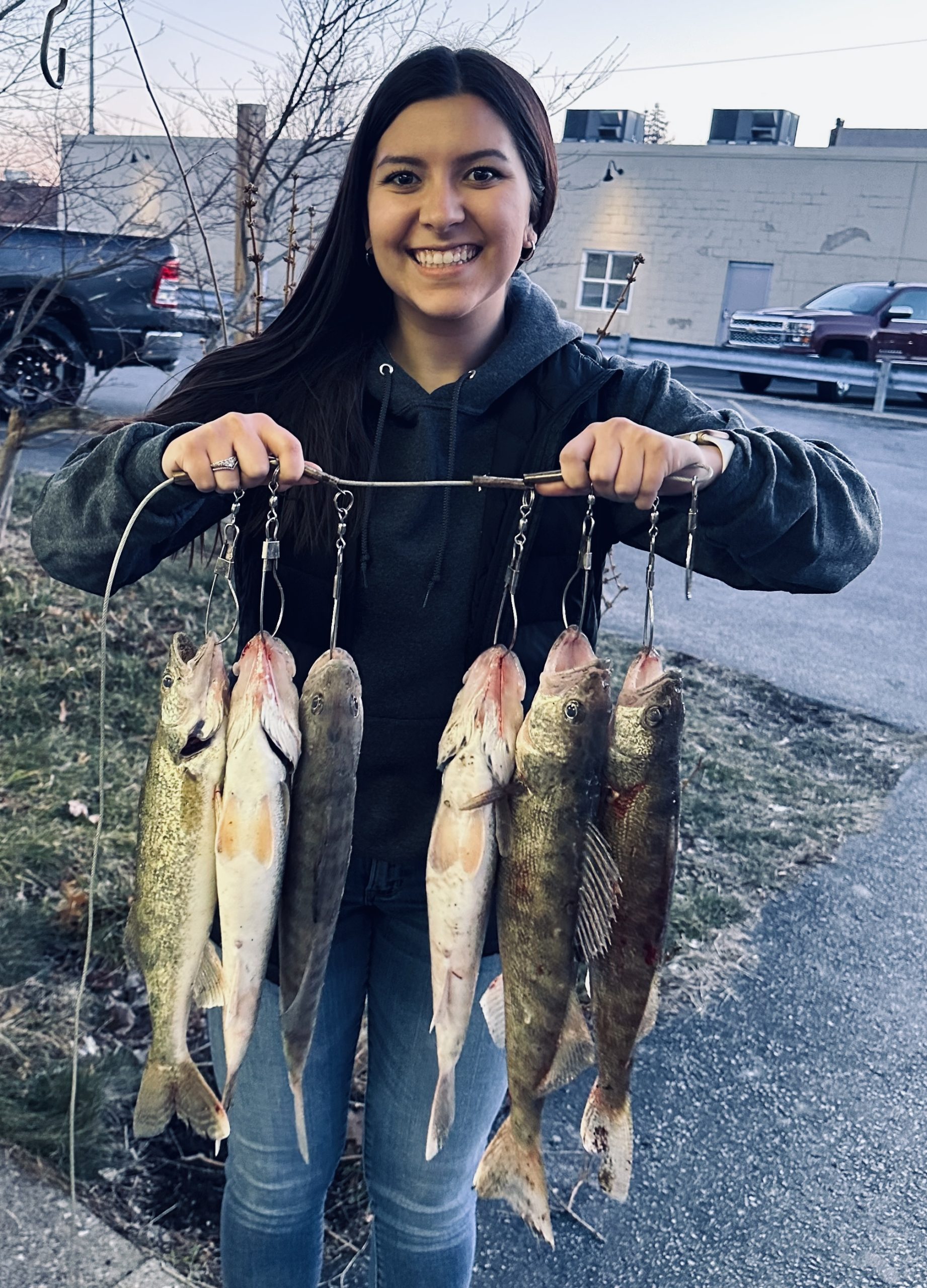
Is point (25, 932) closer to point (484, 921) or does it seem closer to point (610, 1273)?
point (610, 1273)

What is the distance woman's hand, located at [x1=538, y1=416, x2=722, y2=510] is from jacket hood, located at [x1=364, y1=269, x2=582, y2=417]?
46cm

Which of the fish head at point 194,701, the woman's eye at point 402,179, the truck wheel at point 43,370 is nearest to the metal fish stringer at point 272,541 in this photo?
the fish head at point 194,701

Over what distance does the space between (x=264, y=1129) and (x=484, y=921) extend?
655mm

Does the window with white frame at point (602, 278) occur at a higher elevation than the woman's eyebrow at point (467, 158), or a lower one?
higher

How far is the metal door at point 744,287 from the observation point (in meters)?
25.1

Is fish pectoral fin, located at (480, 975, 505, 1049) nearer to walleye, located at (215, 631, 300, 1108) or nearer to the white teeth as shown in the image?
walleye, located at (215, 631, 300, 1108)

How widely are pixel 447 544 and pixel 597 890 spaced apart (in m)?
0.74

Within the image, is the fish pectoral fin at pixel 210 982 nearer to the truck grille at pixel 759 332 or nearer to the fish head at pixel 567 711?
the fish head at pixel 567 711

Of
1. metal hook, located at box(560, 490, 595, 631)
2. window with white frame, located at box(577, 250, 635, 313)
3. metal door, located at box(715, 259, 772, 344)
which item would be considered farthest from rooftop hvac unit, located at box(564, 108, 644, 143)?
metal hook, located at box(560, 490, 595, 631)

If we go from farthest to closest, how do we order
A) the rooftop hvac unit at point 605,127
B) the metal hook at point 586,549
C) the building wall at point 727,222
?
1. the rooftop hvac unit at point 605,127
2. the building wall at point 727,222
3. the metal hook at point 586,549

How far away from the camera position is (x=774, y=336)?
63.7 feet

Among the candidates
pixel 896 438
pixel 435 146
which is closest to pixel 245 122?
pixel 435 146

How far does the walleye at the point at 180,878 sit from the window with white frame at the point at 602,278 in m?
25.4

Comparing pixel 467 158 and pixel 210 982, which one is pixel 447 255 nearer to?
pixel 467 158
